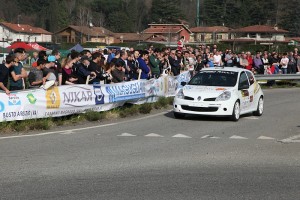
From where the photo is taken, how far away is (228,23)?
127 meters

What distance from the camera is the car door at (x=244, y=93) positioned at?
676 inches

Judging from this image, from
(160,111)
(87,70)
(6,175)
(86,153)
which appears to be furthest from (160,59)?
(6,175)

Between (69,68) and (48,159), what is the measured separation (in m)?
6.73

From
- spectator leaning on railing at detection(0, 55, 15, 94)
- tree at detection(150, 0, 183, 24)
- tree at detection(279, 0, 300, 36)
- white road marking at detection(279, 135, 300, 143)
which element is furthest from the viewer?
tree at detection(150, 0, 183, 24)

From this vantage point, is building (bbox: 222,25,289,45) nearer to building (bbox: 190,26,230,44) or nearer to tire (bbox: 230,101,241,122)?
building (bbox: 190,26,230,44)

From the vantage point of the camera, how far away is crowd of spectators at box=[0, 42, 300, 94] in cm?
1471

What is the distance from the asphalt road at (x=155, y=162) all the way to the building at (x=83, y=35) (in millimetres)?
82227

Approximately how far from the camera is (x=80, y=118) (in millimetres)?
15789

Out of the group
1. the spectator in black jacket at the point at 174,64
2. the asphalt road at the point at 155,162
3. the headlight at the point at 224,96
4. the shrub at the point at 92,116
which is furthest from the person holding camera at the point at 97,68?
the spectator in black jacket at the point at 174,64

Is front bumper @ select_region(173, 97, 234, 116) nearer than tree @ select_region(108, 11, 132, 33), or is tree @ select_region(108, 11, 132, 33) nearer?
front bumper @ select_region(173, 97, 234, 116)

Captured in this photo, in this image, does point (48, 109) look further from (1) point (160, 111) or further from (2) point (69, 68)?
(1) point (160, 111)

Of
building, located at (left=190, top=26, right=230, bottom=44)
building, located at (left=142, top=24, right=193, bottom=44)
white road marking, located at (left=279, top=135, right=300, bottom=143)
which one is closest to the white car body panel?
white road marking, located at (left=279, top=135, right=300, bottom=143)

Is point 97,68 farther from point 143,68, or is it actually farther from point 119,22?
point 119,22

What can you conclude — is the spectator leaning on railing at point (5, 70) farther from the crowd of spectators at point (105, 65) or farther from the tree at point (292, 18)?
the tree at point (292, 18)
